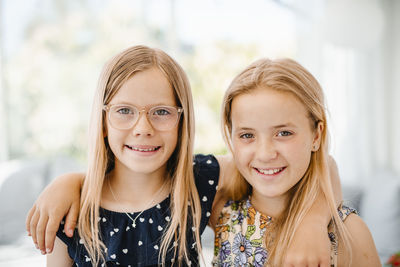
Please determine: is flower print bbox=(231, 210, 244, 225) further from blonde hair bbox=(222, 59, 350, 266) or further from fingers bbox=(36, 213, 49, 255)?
fingers bbox=(36, 213, 49, 255)

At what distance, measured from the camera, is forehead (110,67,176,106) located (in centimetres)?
106

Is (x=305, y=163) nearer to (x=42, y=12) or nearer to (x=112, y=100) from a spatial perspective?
(x=112, y=100)

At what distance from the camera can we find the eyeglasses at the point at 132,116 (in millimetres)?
1071

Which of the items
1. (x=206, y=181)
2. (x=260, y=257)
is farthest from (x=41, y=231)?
(x=260, y=257)

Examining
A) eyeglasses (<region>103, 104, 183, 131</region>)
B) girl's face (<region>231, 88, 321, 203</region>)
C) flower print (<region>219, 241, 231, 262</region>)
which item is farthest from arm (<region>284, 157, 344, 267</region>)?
eyeglasses (<region>103, 104, 183, 131</region>)

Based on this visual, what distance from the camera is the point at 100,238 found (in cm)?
112

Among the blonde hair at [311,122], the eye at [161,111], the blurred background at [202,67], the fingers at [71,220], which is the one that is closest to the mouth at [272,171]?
the blonde hair at [311,122]

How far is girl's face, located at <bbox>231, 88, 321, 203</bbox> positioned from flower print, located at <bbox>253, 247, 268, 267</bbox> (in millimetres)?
162

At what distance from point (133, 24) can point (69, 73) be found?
0.67 metres

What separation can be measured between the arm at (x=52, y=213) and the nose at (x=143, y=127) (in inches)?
10.4

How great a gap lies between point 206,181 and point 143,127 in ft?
0.99

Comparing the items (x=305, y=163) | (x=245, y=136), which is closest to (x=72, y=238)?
(x=245, y=136)

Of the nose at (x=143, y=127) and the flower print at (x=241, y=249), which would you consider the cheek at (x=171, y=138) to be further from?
the flower print at (x=241, y=249)

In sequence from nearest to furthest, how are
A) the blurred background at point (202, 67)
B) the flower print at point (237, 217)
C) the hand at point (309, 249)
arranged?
the hand at point (309, 249) → the flower print at point (237, 217) → the blurred background at point (202, 67)
